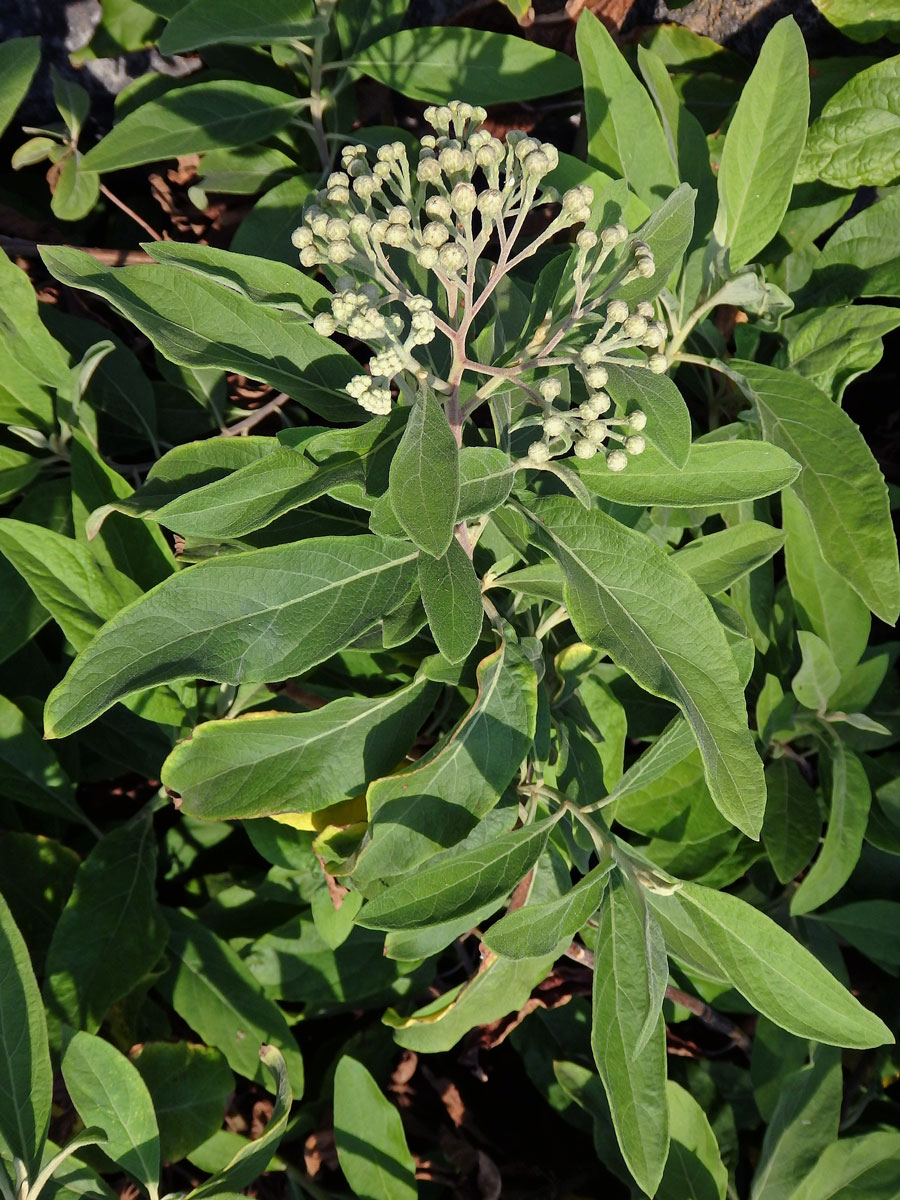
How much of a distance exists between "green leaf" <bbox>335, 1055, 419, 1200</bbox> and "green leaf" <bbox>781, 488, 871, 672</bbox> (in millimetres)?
1450

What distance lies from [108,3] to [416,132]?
2.99ft

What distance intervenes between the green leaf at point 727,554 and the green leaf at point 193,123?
1500 mm

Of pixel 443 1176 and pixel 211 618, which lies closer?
pixel 211 618

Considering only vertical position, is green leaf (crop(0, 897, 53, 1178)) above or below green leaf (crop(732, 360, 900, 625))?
below

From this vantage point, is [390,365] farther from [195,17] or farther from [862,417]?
[862,417]

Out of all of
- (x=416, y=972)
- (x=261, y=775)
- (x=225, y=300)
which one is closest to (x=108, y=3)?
(x=225, y=300)

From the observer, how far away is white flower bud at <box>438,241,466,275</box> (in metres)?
1.53

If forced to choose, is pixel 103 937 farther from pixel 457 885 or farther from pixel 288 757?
pixel 457 885

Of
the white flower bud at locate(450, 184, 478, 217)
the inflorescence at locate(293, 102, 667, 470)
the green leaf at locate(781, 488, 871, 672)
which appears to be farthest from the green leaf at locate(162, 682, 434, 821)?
the green leaf at locate(781, 488, 871, 672)

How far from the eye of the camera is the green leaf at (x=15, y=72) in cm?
238

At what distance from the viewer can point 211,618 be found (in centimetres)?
172

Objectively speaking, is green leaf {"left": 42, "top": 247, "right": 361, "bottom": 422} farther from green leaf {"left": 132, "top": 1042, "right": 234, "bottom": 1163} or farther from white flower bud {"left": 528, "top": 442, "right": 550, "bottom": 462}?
green leaf {"left": 132, "top": 1042, "right": 234, "bottom": 1163}

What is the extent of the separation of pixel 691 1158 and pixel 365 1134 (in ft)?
2.32

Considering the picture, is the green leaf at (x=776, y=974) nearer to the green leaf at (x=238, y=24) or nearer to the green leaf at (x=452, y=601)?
the green leaf at (x=452, y=601)
